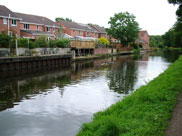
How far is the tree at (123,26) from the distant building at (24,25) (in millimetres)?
24330

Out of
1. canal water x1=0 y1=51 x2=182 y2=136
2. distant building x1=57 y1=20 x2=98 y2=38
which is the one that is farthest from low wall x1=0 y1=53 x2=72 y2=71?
distant building x1=57 y1=20 x2=98 y2=38

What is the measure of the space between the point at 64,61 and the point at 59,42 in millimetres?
4343

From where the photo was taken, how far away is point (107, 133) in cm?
600

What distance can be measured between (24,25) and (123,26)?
1447 inches

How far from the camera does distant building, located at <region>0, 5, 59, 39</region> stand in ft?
137

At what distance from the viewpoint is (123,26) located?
7369cm

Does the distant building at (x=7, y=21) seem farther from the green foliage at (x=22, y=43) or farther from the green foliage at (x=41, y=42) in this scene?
the green foliage at (x=22, y=43)

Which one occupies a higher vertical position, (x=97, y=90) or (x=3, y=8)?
(x=3, y=8)

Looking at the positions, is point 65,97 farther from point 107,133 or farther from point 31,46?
point 31,46

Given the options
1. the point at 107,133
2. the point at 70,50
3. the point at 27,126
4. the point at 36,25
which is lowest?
the point at 27,126

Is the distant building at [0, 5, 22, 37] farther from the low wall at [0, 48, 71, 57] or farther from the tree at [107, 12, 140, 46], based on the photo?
the tree at [107, 12, 140, 46]

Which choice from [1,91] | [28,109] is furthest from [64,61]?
[28,109]

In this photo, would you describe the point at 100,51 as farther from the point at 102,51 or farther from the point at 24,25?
the point at 24,25

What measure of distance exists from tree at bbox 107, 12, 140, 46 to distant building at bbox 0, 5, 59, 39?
24.3 meters
